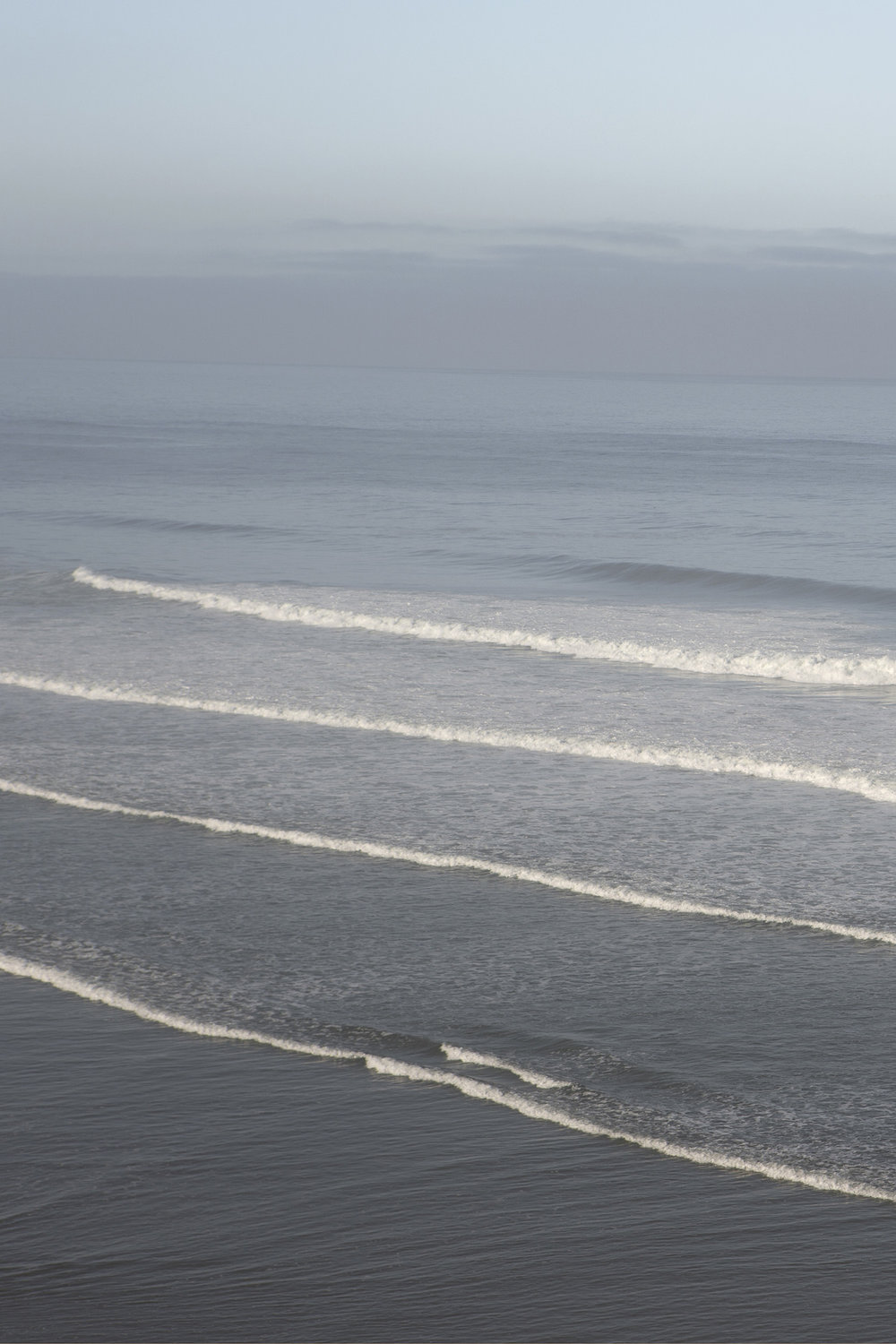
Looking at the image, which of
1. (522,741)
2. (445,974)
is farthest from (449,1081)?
(522,741)

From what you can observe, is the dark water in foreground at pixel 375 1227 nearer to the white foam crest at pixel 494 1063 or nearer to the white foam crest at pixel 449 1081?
the white foam crest at pixel 449 1081

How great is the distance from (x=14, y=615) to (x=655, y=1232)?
1812cm

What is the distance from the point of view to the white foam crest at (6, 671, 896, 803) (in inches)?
461

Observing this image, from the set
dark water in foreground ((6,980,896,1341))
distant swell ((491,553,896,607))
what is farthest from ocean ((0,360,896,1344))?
distant swell ((491,553,896,607))

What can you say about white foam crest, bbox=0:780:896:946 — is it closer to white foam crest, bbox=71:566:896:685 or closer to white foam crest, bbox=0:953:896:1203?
white foam crest, bbox=0:953:896:1203

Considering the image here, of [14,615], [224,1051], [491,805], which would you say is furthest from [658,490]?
[224,1051]

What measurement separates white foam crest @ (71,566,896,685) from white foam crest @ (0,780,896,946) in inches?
329

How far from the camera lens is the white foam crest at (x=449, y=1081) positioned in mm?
5203

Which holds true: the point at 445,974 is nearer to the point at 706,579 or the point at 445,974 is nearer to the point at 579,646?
the point at 579,646

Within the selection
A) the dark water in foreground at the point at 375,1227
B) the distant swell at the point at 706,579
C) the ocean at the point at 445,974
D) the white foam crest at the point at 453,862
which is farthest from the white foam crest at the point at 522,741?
the distant swell at the point at 706,579

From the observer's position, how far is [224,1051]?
6.38m

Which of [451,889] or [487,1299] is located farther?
[451,889]

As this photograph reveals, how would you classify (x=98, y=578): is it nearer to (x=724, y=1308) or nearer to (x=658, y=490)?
(x=724, y=1308)

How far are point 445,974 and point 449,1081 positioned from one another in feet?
4.27
